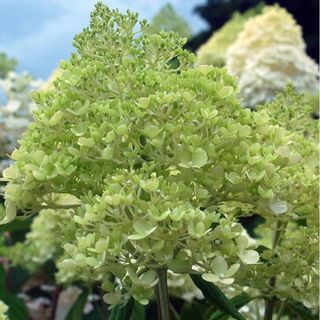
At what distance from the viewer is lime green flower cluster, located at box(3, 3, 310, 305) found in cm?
71

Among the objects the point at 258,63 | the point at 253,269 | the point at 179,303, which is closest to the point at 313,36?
the point at 258,63

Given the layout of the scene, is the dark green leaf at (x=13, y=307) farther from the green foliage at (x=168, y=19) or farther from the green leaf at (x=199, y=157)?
the green foliage at (x=168, y=19)

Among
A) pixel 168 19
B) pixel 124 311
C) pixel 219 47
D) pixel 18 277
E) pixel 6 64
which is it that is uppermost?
pixel 168 19

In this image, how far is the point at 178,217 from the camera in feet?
2.26

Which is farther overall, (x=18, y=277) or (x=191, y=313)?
(x=18, y=277)

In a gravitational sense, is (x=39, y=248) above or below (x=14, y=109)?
below

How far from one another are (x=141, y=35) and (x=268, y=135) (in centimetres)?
17

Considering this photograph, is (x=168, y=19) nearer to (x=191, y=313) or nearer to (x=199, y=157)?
(x=191, y=313)

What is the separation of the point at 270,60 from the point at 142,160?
2.09 meters

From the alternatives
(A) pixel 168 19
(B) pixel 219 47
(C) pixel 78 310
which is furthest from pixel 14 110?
(A) pixel 168 19

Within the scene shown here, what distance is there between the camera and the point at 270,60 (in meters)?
2.77

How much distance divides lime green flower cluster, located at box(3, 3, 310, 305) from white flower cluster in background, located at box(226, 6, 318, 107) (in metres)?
1.93

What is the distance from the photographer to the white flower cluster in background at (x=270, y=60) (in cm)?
275

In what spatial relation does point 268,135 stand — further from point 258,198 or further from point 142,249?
point 142,249
